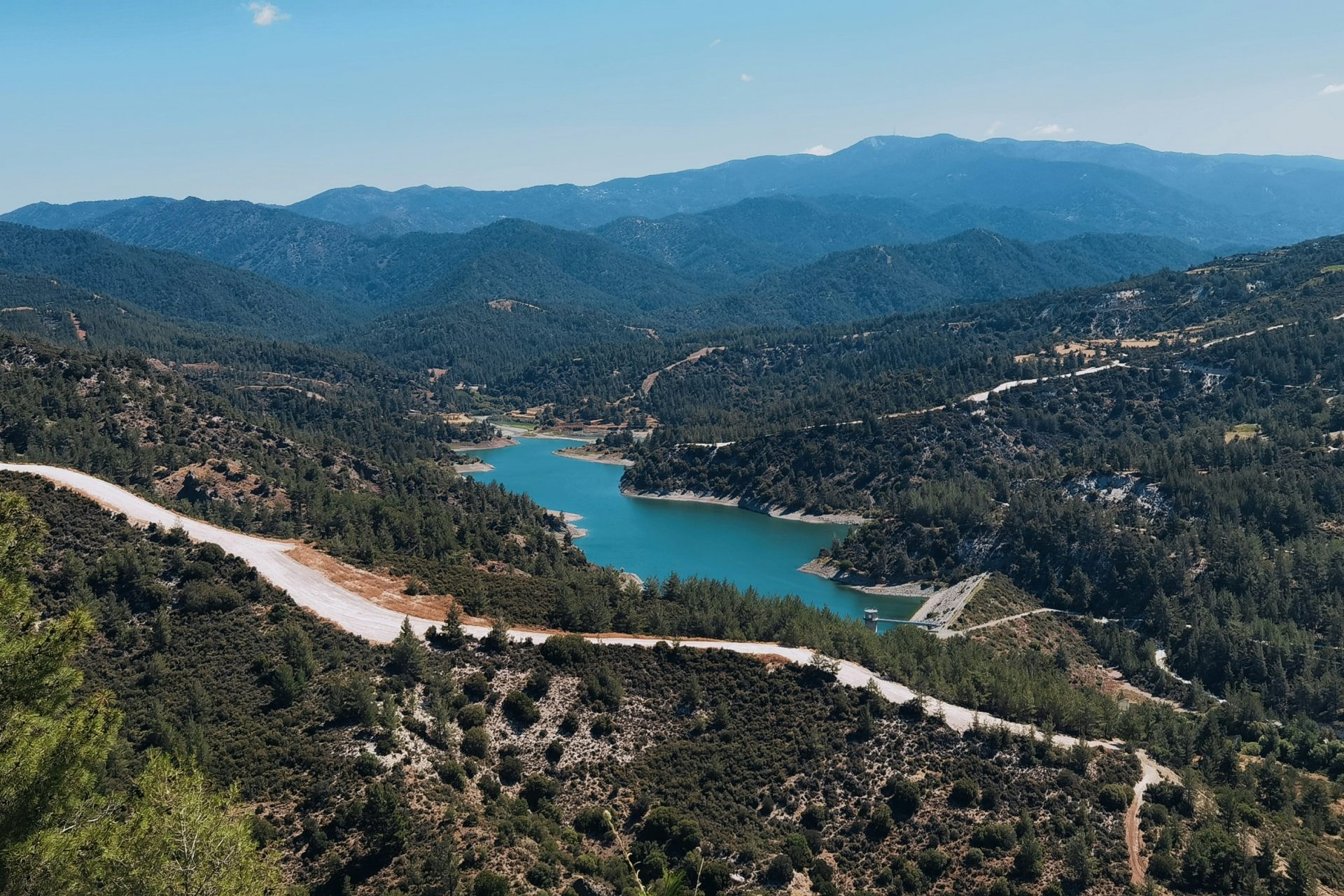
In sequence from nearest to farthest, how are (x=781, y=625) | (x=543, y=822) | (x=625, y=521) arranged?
(x=543, y=822)
(x=781, y=625)
(x=625, y=521)

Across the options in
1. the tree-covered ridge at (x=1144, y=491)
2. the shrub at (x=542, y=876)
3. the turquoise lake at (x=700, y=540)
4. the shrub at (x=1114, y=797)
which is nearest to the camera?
the shrub at (x=542, y=876)

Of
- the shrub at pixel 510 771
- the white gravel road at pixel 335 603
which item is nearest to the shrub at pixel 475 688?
the shrub at pixel 510 771

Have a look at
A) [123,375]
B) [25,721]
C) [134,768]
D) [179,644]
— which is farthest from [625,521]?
[25,721]

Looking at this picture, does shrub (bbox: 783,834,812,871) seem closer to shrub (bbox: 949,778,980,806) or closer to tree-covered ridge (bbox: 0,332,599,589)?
shrub (bbox: 949,778,980,806)

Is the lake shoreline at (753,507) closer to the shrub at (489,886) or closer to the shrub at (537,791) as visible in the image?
the shrub at (537,791)

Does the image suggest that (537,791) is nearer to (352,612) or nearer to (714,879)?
(714,879)

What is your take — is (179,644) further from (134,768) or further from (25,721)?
(25,721)
